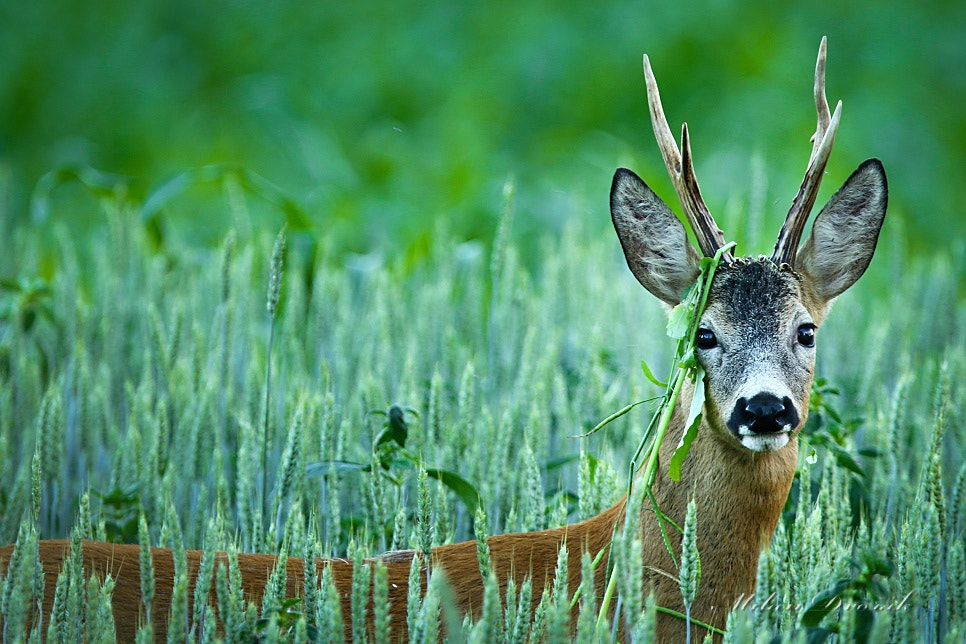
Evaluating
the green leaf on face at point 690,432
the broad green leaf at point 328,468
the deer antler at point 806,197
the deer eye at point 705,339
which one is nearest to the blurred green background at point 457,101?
the broad green leaf at point 328,468

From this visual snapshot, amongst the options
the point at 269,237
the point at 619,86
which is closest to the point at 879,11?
the point at 619,86

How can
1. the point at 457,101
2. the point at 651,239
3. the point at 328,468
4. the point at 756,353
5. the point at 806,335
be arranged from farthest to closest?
the point at 457,101
the point at 328,468
the point at 651,239
the point at 806,335
the point at 756,353

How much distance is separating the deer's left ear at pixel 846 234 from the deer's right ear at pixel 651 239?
305mm

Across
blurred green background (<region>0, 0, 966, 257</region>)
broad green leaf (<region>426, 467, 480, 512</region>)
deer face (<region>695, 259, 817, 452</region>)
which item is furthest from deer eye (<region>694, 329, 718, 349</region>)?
blurred green background (<region>0, 0, 966, 257</region>)

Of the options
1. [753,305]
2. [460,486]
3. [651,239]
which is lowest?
[460,486]

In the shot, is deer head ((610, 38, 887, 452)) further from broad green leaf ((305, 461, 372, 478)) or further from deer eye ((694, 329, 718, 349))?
broad green leaf ((305, 461, 372, 478))

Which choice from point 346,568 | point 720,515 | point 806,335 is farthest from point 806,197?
point 346,568

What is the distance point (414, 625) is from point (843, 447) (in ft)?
5.95

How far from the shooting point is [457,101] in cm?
845

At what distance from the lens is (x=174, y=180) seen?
5395 millimetres

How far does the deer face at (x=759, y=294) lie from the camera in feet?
8.86

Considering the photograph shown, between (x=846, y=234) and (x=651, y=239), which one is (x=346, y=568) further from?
(x=846, y=234)

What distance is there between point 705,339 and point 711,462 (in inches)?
11.5

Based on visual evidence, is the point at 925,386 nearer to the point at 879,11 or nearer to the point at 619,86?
the point at 619,86
